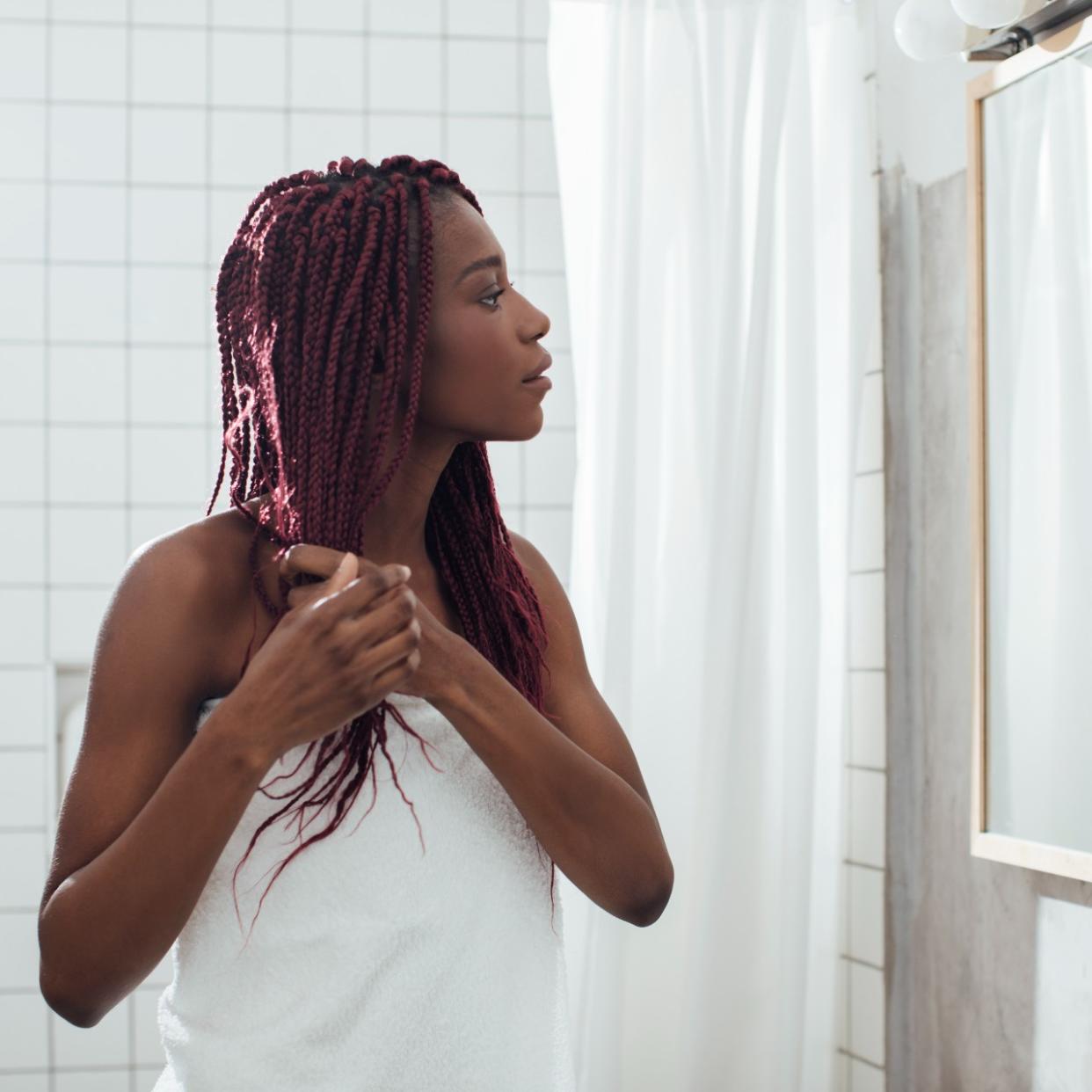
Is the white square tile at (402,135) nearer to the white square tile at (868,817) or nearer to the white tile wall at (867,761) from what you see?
the white tile wall at (867,761)

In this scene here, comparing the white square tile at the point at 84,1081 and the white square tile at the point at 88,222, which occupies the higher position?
the white square tile at the point at 88,222

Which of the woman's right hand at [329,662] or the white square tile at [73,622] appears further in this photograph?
the white square tile at [73,622]

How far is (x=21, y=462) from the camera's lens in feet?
6.80

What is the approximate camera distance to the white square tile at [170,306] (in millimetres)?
2102

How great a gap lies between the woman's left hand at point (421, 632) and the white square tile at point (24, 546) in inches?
53.7

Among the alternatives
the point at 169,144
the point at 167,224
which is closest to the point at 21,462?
the point at 167,224

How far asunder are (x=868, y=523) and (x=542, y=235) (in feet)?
2.49

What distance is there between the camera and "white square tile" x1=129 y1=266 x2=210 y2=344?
2102 mm

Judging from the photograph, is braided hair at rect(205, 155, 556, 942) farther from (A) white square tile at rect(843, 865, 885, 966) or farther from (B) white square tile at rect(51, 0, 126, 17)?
(B) white square tile at rect(51, 0, 126, 17)

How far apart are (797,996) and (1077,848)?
484 millimetres

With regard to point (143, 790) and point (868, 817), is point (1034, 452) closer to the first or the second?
point (868, 817)

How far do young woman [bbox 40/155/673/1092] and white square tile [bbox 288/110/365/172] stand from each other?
125cm

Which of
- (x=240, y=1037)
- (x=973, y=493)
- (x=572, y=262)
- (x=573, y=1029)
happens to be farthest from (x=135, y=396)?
(x=240, y=1037)

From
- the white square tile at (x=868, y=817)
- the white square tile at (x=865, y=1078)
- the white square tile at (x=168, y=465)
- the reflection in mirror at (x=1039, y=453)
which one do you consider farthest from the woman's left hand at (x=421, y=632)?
the white square tile at (x=168, y=465)
